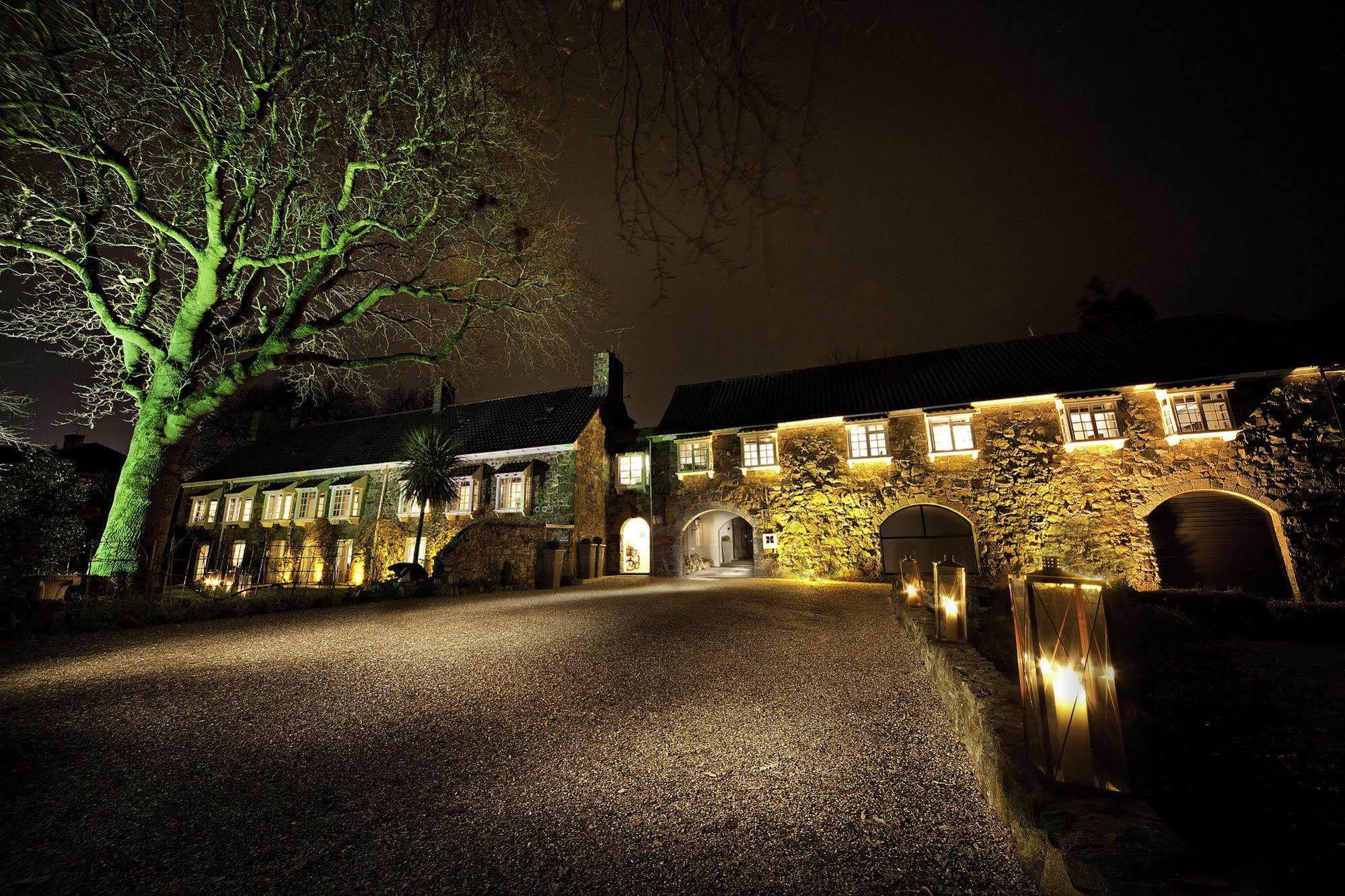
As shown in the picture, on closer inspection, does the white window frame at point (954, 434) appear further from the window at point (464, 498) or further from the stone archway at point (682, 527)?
the window at point (464, 498)

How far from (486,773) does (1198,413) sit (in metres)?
16.7

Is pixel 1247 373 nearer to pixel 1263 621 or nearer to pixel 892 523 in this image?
pixel 1263 621

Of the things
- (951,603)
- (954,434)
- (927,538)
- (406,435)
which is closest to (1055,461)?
(954,434)

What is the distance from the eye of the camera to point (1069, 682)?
2289 millimetres

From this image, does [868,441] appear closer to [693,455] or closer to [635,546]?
[693,455]

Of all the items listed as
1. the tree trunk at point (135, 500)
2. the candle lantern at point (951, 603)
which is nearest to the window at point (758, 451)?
the candle lantern at point (951, 603)

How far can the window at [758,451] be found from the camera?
49.6ft

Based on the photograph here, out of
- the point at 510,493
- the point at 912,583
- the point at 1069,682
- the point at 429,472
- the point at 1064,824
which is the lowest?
the point at 1064,824

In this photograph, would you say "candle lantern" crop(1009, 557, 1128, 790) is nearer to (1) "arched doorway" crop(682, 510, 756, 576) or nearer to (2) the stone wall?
(2) the stone wall

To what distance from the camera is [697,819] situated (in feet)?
7.68

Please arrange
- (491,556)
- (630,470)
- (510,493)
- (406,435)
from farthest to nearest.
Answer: (406,435), (630,470), (510,493), (491,556)

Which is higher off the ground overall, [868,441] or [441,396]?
[441,396]

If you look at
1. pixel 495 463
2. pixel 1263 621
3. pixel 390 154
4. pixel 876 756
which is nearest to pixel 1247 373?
pixel 1263 621

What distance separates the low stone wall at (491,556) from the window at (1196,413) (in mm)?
16270
